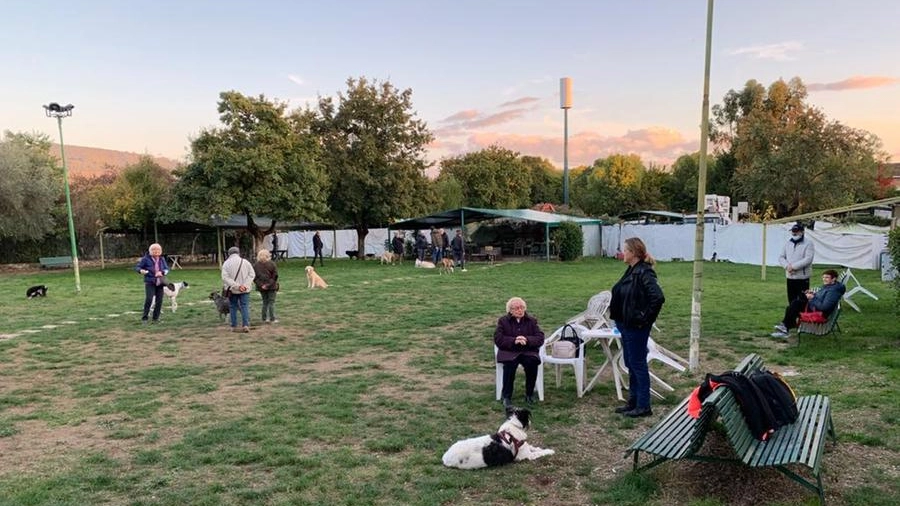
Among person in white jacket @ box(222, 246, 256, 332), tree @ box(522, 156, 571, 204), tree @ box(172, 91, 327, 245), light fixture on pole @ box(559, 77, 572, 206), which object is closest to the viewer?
person in white jacket @ box(222, 246, 256, 332)

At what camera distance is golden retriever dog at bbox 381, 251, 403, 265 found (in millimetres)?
24984

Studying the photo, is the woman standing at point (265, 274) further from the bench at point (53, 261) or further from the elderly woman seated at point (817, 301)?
the bench at point (53, 261)

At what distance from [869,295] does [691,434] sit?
9648 mm

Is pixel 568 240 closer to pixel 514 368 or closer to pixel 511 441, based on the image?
pixel 514 368

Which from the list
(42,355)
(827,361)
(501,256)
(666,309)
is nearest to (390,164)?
(501,256)

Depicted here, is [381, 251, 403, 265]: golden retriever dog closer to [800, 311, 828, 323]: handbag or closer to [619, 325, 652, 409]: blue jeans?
[800, 311, 828, 323]: handbag

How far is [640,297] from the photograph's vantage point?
181 inches

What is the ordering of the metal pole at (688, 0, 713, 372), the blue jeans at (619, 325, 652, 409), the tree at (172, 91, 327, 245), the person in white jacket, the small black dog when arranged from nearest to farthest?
the blue jeans at (619, 325, 652, 409), the metal pole at (688, 0, 713, 372), the person in white jacket, the small black dog, the tree at (172, 91, 327, 245)

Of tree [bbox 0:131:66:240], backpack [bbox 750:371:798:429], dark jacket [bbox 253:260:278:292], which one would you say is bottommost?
backpack [bbox 750:371:798:429]

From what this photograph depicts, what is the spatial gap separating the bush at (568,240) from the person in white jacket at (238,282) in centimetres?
1863

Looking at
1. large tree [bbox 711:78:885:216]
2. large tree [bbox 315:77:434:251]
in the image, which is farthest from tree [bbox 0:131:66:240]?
large tree [bbox 711:78:885:216]

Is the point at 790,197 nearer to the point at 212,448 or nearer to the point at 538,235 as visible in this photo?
the point at 538,235

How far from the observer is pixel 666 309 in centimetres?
1067

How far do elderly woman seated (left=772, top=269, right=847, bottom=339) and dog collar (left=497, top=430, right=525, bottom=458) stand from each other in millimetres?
5312
